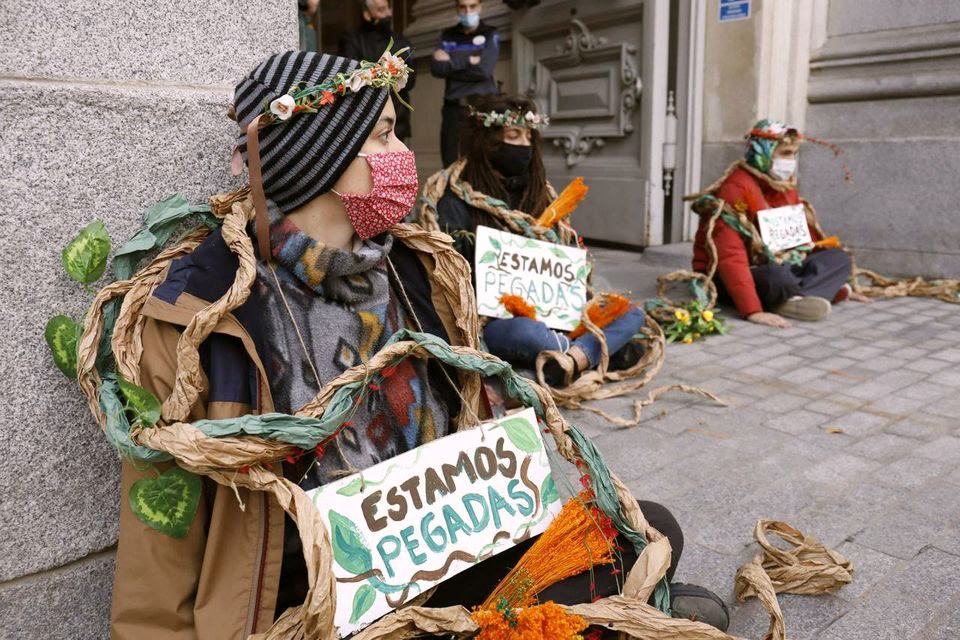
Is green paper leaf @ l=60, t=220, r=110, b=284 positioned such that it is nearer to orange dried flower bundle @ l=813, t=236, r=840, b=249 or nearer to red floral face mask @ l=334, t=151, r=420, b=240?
red floral face mask @ l=334, t=151, r=420, b=240

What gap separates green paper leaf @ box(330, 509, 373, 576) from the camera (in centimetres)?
162

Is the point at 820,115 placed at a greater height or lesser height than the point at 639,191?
greater

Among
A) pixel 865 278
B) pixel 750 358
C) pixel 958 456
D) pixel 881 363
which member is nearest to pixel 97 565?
pixel 958 456

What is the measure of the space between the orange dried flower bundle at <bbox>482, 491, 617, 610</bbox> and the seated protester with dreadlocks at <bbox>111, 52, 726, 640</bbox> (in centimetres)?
5

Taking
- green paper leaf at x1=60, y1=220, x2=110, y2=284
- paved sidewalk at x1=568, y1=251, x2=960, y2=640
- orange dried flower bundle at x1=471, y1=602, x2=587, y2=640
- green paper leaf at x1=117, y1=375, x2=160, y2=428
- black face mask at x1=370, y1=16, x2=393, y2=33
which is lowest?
paved sidewalk at x1=568, y1=251, x2=960, y2=640

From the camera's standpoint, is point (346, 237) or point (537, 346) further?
point (537, 346)

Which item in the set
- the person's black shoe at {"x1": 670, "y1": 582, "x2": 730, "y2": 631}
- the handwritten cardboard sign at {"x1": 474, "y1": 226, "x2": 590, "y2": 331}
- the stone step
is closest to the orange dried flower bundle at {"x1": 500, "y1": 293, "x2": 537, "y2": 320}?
the handwritten cardboard sign at {"x1": 474, "y1": 226, "x2": 590, "y2": 331}

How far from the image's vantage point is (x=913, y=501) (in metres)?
2.93

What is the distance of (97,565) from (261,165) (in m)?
1.03

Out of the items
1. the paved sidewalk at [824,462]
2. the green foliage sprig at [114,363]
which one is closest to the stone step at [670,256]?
the paved sidewalk at [824,462]

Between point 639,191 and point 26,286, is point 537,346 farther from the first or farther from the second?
point 639,191

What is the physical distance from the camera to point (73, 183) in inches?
73.0

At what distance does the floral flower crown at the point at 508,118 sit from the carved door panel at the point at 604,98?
12.5 feet

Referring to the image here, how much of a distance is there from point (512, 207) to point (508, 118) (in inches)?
18.1
